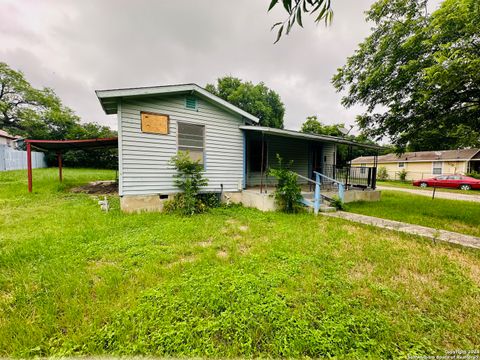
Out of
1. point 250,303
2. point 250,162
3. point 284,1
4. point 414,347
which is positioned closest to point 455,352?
point 414,347

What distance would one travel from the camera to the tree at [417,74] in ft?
14.4

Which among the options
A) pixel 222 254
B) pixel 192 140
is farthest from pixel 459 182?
pixel 222 254

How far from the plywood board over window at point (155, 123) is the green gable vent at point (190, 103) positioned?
0.78m

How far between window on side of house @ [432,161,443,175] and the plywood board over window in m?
29.7

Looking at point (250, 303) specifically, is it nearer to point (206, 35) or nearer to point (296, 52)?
point (296, 52)

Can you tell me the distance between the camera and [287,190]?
5902mm

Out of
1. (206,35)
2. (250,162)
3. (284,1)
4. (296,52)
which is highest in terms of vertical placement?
(206,35)

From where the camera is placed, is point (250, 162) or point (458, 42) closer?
point (458, 42)

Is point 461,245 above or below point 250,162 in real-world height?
below

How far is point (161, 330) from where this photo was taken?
5.60 ft

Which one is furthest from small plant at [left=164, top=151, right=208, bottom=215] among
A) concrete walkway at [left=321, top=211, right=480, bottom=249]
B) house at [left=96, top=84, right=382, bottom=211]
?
concrete walkway at [left=321, top=211, right=480, bottom=249]

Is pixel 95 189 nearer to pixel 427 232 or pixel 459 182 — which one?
pixel 427 232

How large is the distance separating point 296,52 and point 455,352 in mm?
10360

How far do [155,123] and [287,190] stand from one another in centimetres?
441
